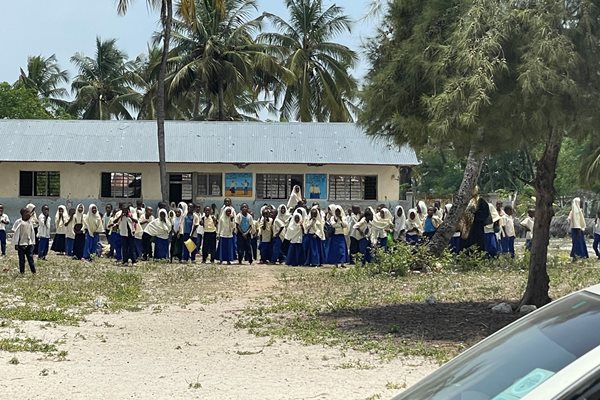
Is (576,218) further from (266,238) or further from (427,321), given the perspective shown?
(427,321)

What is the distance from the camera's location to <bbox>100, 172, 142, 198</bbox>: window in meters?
34.2

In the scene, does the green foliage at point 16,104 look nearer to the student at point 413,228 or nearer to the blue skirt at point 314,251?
the blue skirt at point 314,251

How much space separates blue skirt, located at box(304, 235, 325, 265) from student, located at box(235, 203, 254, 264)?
1801 millimetres

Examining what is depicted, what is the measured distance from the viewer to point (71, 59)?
5209 cm

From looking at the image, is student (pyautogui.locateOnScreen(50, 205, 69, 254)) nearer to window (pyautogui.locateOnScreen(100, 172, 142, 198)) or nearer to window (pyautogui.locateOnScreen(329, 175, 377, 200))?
window (pyautogui.locateOnScreen(100, 172, 142, 198))

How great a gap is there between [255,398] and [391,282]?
954cm


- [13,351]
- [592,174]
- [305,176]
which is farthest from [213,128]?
[13,351]

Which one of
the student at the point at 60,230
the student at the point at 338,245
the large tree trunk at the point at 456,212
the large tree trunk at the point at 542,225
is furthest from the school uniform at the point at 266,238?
the large tree trunk at the point at 542,225

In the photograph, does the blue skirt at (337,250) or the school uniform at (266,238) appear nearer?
the blue skirt at (337,250)

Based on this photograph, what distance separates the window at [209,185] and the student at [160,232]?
9.43 meters

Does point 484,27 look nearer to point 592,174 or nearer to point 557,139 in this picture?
point 557,139

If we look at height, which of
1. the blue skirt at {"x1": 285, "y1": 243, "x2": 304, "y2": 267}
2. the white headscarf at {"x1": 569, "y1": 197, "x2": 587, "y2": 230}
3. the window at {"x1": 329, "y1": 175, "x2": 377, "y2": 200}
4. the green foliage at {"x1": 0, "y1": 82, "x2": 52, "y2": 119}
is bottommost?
the blue skirt at {"x1": 285, "y1": 243, "x2": 304, "y2": 267}

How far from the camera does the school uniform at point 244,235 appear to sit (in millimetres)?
23875

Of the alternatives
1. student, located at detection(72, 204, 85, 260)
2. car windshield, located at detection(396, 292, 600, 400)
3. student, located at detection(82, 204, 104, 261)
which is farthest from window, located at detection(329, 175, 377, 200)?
car windshield, located at detection(396, 292, 600, 400)
